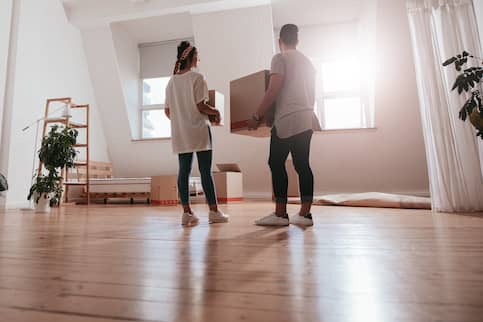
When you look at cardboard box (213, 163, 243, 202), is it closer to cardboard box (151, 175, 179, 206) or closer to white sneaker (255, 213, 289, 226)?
cardboard box (151, 175, 179, 206)

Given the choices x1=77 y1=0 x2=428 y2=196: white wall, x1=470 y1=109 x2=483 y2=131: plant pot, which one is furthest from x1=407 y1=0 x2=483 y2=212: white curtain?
x1=77 y1=0 x2=428 y2=196: white wall

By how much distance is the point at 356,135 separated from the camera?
14.0 feet

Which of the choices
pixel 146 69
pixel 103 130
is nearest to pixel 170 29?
pixel 146 69

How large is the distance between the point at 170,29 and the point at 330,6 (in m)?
2.48

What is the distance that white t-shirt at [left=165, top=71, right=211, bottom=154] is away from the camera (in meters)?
1.76

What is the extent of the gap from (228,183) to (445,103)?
2565 mm

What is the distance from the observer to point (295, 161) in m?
1.68

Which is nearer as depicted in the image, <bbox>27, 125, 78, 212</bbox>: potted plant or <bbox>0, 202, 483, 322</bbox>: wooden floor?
<bbox>0, 202, 483, 322</bbox>: wooden floor

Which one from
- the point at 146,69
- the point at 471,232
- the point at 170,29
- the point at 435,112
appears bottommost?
the point at 471,232

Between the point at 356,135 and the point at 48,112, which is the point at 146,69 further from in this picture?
the point at 356,135

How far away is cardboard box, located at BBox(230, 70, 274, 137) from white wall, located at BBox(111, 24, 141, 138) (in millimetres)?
3579

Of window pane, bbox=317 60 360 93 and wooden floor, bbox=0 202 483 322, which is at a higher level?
window pane, bbox=317 60 360 93

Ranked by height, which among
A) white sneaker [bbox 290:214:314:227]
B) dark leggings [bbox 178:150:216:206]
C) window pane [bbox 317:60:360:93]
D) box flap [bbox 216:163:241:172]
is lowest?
white sneaker [bbox 290:214:314:227]

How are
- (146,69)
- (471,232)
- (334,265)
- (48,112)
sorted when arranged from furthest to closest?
1. (146,69)
2. (48,112)
3. (471,232)
4. (334,265)
